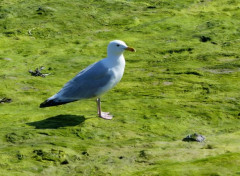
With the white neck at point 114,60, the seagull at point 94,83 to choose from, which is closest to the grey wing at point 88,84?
the seagull at point 94,83

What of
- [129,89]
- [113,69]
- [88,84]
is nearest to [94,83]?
[88,84]

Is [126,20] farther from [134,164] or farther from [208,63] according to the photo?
[134,164]

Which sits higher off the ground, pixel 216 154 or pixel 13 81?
pixel 216 154

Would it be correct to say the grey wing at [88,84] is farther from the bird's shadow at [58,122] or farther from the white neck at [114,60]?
the bird's shadow at [58,122]

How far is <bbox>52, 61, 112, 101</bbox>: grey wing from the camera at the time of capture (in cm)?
688

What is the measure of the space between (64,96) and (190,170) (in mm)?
2568

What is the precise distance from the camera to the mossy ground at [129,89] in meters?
5.41

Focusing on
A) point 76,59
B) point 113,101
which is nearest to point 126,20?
point 76,59

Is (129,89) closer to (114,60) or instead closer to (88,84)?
(114,60)

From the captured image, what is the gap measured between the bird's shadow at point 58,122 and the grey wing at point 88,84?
266 mm

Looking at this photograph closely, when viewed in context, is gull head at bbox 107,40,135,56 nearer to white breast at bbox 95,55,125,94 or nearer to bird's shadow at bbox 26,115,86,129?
white breast at bbox 95,55,125,94

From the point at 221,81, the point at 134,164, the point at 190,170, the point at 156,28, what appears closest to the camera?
the point at 190,170

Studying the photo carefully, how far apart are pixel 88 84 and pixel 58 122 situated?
0.67m

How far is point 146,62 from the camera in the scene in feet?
34.9
